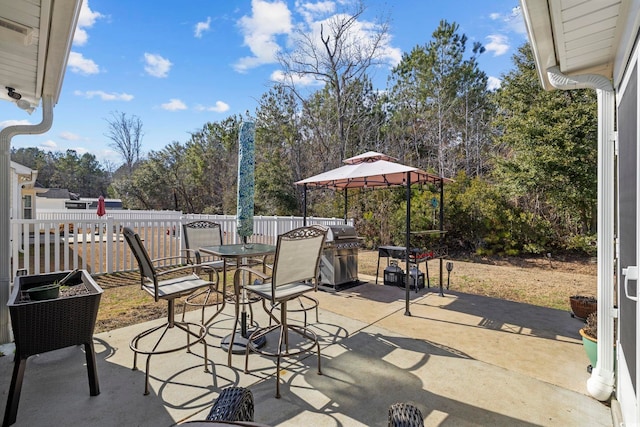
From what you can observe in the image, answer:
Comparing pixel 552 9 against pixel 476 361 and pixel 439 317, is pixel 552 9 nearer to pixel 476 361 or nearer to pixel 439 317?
pixel 476 361

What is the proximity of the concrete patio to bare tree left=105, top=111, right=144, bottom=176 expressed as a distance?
83.8 feet

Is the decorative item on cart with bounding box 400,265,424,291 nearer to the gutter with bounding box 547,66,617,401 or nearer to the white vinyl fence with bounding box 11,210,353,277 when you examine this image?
the gutter with bounding box 547,66,617,401

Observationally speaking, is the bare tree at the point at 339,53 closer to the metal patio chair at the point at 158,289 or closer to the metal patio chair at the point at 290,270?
the metal patio chair at the point at 290,270

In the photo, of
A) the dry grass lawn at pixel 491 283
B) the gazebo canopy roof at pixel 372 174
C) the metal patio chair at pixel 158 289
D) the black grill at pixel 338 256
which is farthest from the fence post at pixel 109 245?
the black grill at pixel 338 256

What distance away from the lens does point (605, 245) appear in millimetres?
2273

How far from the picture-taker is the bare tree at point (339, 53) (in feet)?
42.8

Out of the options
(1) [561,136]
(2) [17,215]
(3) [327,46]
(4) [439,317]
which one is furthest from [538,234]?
(2) [17,215]

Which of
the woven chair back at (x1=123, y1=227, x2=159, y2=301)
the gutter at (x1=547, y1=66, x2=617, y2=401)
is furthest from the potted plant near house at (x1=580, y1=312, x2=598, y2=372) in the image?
the woven chair back at (x1=123, y1=227, x2=159, y2=301)

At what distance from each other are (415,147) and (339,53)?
604 cm

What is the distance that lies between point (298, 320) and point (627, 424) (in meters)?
2.87

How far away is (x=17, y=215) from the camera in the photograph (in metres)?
9.34

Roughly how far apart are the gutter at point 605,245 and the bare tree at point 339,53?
37.4 ft

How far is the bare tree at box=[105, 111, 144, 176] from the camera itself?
24.2m

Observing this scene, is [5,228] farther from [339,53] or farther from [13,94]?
[339,53]
